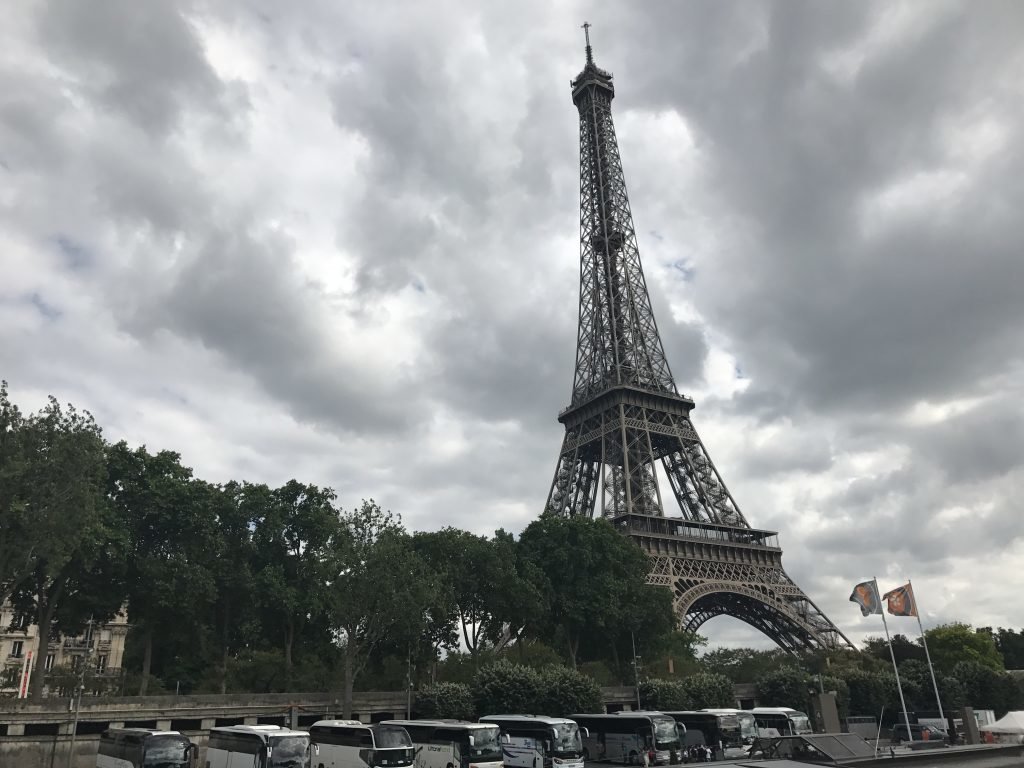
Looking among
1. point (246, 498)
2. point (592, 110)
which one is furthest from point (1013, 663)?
point (246, 498)

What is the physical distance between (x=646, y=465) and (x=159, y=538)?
5213 centimetres

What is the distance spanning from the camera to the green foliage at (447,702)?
46.8 metres

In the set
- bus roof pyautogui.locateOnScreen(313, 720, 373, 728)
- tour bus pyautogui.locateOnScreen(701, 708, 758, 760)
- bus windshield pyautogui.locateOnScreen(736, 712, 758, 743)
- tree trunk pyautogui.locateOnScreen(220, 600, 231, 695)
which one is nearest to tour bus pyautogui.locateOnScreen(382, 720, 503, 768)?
bus roof pyautogui.locateOnScreen(313, 720, 373, 728)

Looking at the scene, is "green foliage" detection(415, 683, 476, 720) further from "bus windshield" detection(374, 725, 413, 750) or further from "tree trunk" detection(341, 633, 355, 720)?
"bus windshield" detection(374, 725, 413, 750)

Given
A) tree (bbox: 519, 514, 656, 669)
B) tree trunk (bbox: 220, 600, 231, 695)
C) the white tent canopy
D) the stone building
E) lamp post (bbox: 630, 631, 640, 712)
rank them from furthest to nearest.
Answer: the stone building → tree (bbox: 519, 514, 656, 669) → lamp post (bbox: 630, 631, 640, 712) → tree trunk (bbox: 220, 600, 231, 695) → the white tent canopy

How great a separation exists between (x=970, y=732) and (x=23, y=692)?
201ft

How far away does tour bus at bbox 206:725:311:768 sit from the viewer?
97.3 feet

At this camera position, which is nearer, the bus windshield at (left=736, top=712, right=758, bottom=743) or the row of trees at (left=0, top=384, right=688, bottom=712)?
the row of trees at (left=0, top=384, right=688, bottom=712)

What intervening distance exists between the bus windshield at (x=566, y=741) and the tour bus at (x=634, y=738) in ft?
17.5

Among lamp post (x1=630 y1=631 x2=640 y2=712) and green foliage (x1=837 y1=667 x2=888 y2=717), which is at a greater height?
lamp post (x1=630 y1=631 x2=640 y2=712)

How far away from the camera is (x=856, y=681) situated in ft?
204

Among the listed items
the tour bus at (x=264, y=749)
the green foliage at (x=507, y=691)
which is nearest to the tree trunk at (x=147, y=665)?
the tour bus at (x=264, y=749)

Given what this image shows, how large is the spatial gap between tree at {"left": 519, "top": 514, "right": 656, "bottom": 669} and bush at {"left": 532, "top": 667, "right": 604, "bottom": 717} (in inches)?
328

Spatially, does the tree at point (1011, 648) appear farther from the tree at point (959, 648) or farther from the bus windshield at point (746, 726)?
the bus windshield at point (746, 726)
